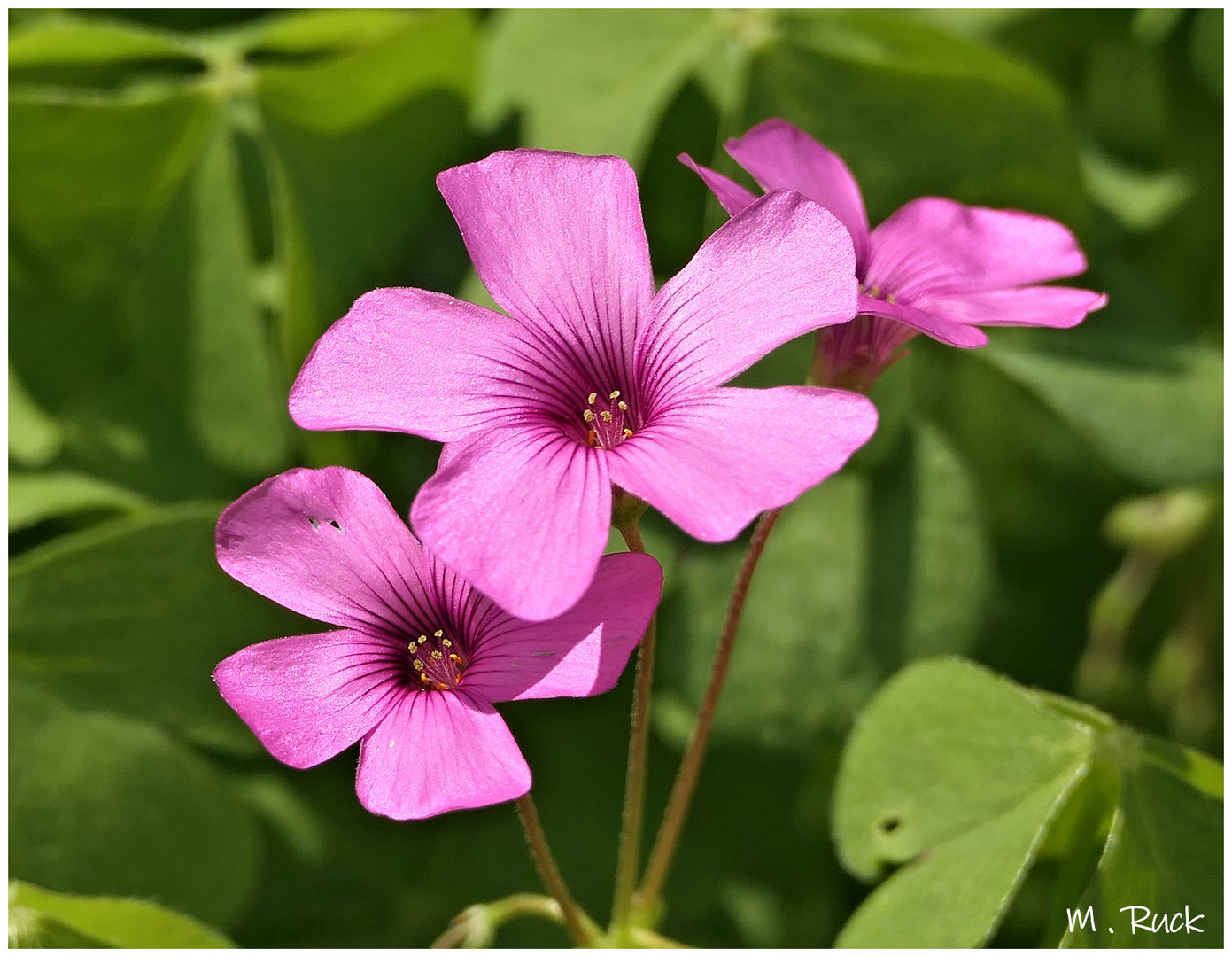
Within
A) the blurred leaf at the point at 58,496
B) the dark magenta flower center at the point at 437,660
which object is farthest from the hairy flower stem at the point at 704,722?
the blurred leaf at the point at 58,496

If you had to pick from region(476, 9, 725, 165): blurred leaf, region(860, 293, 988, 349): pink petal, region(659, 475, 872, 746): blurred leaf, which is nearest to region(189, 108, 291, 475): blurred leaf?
region(476, 9, 725, 165): blurred leaf

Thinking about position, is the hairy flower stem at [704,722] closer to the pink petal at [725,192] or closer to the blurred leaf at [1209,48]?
the pink petal at [725,192]

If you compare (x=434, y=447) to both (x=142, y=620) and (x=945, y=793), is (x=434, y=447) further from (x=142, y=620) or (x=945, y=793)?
(x=945, y=793)

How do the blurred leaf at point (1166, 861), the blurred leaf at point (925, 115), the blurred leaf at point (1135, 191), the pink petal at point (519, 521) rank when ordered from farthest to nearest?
the blurred leaf at point (1135, 191), the blurred leaf at point (925, 115), the blurred leaf at point (1166, 861), the pink petal at point (519, 521)

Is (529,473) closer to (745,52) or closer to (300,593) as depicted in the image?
(300,593)

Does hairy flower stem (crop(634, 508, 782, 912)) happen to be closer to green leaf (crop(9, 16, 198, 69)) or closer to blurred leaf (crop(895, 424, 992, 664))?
blurred leaf (crop(895, 424, 992, 664))

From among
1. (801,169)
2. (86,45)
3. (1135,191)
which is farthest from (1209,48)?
(86,45)
